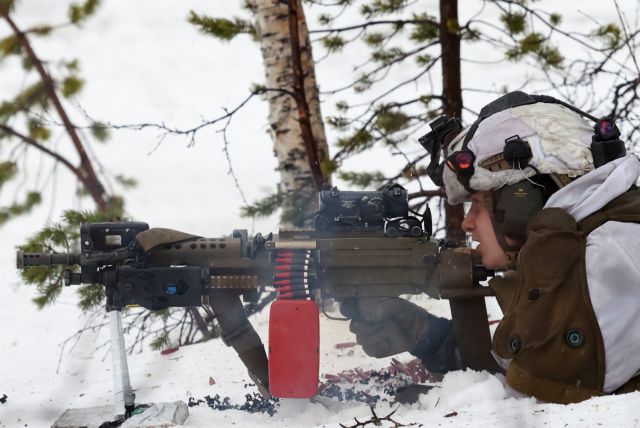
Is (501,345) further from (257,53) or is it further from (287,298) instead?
(257,53)

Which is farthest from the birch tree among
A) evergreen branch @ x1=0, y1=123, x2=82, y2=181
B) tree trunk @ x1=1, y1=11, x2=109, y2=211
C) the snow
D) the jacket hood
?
the jacket hood

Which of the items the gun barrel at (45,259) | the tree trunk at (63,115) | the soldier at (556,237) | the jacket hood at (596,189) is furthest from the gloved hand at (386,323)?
the tree trunk at (63,115)

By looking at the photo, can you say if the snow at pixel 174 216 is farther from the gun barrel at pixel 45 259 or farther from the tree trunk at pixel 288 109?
the gun barrel at pixel 45 259

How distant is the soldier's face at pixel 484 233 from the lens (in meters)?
2.81

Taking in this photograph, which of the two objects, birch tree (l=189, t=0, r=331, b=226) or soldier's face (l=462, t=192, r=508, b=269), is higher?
birch tree (l=189, t=0, r=331, b=226)

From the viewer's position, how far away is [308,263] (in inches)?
120

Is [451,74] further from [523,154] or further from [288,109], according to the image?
[523,154]

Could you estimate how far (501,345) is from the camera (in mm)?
2504

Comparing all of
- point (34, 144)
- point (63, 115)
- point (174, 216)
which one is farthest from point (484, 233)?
point (174, 216)

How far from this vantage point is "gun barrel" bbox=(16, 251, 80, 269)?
3.06 m

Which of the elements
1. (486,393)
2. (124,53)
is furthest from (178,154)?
(486,393)

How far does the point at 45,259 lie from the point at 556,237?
2078 mm

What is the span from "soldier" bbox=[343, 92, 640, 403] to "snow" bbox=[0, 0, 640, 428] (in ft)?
0.55

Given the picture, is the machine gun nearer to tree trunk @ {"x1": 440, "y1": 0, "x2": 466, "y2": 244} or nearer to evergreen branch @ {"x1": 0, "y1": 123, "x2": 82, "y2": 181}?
tree trunk @ {"x1": 440, "y1": 0, "x2": 466, "y2": 244}
